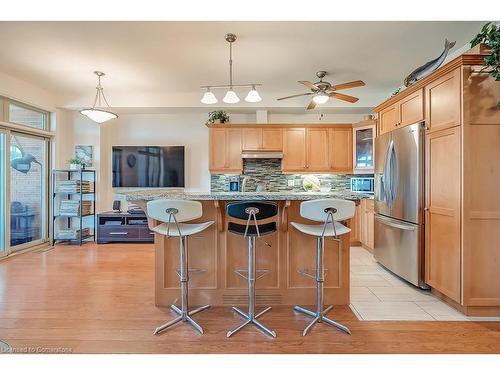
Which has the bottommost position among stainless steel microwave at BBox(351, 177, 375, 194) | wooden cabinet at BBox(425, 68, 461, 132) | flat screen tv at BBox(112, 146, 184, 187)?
stainless steel microwave at BBox(351, 177, 375, 194)

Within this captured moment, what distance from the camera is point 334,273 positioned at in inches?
102

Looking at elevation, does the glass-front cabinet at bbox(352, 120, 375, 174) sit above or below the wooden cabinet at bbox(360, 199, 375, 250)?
above

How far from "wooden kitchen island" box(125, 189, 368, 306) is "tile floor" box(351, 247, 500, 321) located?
0.82 ft

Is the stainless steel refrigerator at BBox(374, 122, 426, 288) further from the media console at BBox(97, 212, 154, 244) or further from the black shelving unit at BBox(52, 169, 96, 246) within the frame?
the black shelving unit at BBox(52, 169, 96, 246)

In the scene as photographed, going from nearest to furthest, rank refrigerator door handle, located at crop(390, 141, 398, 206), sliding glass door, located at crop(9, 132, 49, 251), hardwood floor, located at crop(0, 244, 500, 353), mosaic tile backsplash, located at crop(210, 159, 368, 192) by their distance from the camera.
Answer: hardwood floor, located at crop(0, 244, 500, 353) < refrigerator door handle, located at crop(390, 141, 398, 206) < sliding glass door, located at crop(9, 132, 49, 251) < mosaic tile backsplash, located at crop(210, 159, 368, 192)

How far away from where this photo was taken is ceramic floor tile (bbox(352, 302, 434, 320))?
234 cm

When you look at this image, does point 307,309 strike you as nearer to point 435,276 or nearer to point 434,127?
point 435,276

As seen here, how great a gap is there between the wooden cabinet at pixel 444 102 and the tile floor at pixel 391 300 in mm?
1647

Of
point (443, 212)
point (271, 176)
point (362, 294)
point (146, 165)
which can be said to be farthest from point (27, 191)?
point (443, 212)

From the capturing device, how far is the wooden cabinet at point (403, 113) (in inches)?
113

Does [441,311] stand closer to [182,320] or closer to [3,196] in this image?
[182,320]

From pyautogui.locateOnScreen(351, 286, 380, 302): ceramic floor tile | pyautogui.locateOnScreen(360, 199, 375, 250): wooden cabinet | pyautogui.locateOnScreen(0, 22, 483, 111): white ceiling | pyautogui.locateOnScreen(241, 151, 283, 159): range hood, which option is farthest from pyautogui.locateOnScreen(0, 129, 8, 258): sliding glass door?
pyautogui.locateOnScreen(360, 199, 375, 250): wooden cabinet
